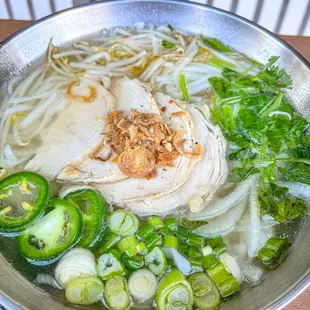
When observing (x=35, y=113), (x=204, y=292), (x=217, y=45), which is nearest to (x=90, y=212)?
(x=204, y=292)

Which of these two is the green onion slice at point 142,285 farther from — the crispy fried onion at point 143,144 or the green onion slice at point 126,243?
the crispy fried onion at point 143,144

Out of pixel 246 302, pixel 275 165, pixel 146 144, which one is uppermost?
pixel 146 144

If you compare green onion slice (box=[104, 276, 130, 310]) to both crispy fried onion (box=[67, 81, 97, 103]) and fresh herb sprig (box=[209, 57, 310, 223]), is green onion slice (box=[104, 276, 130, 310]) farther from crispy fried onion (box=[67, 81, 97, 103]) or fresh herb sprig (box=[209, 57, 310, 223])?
crispy fried onion (box=[67, 81, 97, 103])

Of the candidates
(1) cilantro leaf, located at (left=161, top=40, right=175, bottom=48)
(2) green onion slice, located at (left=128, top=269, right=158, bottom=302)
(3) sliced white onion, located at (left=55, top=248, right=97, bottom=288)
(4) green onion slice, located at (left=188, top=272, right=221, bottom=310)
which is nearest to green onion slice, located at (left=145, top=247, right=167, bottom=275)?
(2) green onion slice, located at (left=128, top=269, right=158, bottom=302)

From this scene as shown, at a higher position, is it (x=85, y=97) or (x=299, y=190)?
(x=85, y=97)

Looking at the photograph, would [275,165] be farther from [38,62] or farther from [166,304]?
[38,62]

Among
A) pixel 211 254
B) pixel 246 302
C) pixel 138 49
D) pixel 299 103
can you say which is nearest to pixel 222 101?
pixel 299 103

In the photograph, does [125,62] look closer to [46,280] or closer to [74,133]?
[74,133]
